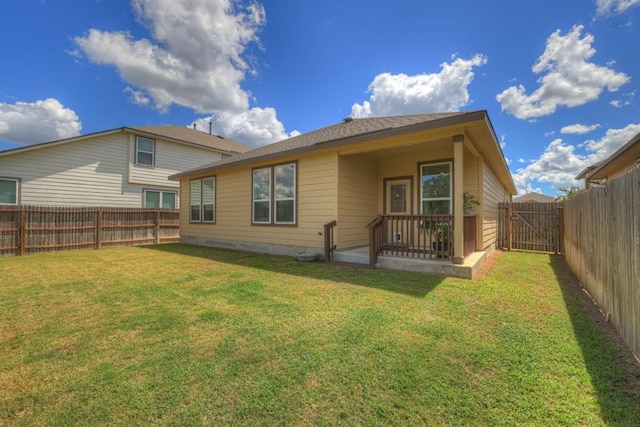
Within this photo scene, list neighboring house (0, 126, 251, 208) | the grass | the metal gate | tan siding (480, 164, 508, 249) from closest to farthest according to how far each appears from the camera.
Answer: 1. the grass
2. tan siding (480, 164, 508, 249)
3. the metal gate
4. neighboring house (0, 126, 251, 208)

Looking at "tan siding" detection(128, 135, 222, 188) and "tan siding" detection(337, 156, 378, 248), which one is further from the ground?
"tan siding" detection(128, 135, 222, 188)

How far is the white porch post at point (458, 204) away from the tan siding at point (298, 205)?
113 inches

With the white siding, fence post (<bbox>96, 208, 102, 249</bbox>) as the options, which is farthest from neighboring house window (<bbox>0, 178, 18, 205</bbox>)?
fence post (<bbox>96, 208, 102, 249</bbox>)

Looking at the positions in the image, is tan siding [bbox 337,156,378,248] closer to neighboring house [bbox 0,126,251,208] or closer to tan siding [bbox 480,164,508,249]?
tan siding [bbox 480,164,508,249]

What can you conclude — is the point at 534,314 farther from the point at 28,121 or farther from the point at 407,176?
the point at 28,121

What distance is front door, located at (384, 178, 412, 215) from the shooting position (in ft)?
25.5

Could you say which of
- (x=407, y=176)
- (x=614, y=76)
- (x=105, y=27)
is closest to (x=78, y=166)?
(x=105, y=27)

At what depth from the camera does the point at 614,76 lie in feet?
45.5

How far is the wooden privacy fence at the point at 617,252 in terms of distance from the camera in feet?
7.82

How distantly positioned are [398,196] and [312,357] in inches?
254

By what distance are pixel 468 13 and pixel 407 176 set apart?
5.37 metres

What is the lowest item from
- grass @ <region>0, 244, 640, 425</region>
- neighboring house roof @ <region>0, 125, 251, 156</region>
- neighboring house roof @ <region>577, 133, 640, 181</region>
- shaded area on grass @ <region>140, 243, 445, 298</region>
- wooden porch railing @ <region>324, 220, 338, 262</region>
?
grass @ <region>0, 244, 640, 425</region>

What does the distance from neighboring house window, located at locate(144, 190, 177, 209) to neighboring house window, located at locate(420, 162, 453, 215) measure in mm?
13481

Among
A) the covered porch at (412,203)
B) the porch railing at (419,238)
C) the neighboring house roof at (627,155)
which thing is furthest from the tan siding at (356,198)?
the neighboring house roof at (627,155)
